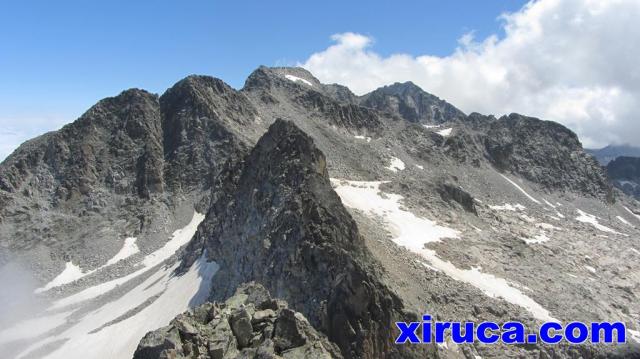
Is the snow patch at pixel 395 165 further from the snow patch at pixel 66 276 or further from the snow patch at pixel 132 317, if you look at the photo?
the snow patch at pixel 66 276

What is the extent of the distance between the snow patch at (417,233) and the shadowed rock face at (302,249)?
41.6 ft

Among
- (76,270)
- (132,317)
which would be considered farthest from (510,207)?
(76,270)

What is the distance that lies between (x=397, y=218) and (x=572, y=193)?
284 ft

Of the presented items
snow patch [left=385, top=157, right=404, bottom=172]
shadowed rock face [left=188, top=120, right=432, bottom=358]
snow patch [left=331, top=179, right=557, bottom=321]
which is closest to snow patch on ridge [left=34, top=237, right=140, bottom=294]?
shadowed rock face [left=188, top=120, right=432, bottom=358]

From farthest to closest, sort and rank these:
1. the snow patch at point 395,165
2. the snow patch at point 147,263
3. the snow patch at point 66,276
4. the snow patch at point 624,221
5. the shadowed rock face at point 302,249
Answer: the snow patch at point 624,221
the snow patch at point 395,165
the snow patch at point 66,276
the snow patch at point 147,263
the shadowed rock face at point 302,249

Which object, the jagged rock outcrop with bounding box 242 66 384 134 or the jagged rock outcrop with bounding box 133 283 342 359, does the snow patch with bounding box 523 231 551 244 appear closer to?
the jagged rock outcrop with bounding box 242 66 384 134

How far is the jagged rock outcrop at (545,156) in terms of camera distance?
126m

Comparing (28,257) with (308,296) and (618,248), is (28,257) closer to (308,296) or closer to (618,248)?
(308,296)

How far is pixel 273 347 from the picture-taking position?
15.8 meters

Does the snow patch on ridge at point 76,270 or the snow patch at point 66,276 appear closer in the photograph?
the snow patch at point 66,276

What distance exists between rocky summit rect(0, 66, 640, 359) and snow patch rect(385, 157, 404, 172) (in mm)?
910

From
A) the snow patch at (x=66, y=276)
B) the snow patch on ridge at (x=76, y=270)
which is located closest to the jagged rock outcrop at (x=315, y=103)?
the snow patch on ridge at (x=76, y=270)

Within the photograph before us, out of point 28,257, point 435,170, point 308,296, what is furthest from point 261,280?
point 435,170

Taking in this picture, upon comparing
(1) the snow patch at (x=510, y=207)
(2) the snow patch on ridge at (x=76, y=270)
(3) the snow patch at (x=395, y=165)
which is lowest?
(2) the snow patch on ridge at (x=76, y=270)
